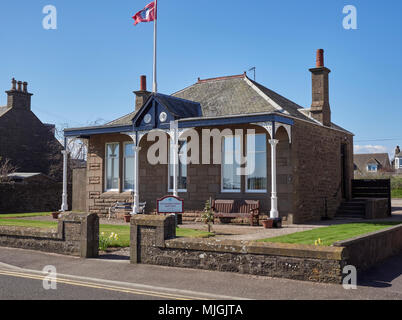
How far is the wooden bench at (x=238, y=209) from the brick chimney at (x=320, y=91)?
5.58 metres

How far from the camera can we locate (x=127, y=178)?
22.7 metres

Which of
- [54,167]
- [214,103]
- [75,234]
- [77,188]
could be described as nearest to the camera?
[75,234]

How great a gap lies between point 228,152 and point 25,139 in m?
24.1

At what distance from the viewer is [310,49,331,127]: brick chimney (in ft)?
67.6

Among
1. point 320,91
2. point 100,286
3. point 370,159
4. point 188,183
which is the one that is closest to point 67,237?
point 100,286

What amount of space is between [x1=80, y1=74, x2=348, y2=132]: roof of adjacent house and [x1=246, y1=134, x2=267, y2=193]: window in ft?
3.85

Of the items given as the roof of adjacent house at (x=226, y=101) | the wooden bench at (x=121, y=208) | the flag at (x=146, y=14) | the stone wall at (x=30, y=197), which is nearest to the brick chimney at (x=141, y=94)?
the roof of adjacent house at (x=226, y=101)

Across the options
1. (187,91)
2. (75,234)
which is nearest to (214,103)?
(187,91)

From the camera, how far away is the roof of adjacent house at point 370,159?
3588 inches

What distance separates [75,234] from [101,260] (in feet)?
3.61

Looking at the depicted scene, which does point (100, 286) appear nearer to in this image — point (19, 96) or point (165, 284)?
point (165, 284)

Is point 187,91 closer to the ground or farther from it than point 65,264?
farther from it

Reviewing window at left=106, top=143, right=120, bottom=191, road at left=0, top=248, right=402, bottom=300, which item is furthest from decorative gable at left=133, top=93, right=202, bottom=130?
road at left=0, top=248, right=402, bottom=300
